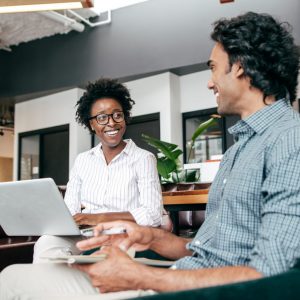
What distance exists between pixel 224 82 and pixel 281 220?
479 millimetres

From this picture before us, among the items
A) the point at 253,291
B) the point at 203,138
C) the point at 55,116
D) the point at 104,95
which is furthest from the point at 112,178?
the point at 55,116

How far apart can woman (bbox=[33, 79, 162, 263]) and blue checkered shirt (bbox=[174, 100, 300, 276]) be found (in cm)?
78

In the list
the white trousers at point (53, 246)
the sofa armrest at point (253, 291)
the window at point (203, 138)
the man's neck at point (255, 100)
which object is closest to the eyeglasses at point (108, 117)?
the white trousers at point (53, 246)

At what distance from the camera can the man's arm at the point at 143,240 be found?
1.17 meters

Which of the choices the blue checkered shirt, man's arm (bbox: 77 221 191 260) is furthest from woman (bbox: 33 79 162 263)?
the blue checkered shirt

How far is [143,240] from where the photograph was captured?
4.05 ft

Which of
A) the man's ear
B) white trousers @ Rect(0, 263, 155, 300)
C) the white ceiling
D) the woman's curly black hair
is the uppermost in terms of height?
the white ceiling

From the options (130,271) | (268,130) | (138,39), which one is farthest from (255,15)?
(138,39)

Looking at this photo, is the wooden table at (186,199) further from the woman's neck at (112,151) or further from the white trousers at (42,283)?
the white trousers at (42,283)

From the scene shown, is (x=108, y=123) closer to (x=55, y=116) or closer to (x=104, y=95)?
(x=104, y=95)

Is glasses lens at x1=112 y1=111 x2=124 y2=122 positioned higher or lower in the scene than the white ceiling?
lower

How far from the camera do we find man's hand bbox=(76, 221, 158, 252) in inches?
45.5

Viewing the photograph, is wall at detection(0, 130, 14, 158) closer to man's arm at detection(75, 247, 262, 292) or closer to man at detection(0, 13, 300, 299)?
man at detection(0, 13, 300, 299)

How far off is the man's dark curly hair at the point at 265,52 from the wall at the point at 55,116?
240 inches
